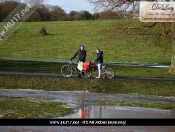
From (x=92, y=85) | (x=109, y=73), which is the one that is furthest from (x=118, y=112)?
(x=109, y=73)

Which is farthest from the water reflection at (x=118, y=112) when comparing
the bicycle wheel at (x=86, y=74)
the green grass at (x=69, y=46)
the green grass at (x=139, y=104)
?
the green grass at (x=69, y=46)

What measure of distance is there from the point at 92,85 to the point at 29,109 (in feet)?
24.9

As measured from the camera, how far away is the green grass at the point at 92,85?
21.6m

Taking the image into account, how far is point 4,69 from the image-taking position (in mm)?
29062

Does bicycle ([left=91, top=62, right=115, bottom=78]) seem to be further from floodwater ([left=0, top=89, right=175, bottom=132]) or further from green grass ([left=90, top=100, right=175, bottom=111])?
green grass ([left=90, top=100, right=175, bottom=111])

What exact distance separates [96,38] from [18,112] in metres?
41.5

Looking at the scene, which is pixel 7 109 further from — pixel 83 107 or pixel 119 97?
pixel 119 97

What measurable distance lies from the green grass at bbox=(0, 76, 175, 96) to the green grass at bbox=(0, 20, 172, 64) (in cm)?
1425

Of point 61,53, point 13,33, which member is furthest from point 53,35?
point 61,53

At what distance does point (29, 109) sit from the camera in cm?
1491

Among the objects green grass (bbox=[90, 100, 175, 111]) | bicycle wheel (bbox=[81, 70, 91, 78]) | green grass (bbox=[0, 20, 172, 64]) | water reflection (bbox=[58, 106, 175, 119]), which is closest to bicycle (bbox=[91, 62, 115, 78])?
bicycle wheel (bbox=[81, 70, 91, 78])

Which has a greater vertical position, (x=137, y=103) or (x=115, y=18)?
(x=115, y=18)

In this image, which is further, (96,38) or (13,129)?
(96,38)

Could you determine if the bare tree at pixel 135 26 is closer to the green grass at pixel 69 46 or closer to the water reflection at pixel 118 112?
the green grass at pixel 69 46
